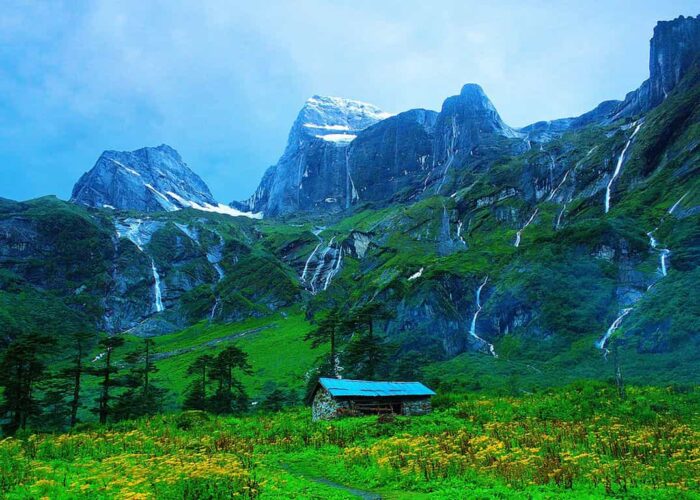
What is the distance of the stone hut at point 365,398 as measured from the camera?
36.2 metres

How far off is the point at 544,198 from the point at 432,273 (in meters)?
62.3

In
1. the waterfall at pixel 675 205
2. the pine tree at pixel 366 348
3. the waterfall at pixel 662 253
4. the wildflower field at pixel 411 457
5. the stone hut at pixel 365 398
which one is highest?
the waterfall at pixel 675 205

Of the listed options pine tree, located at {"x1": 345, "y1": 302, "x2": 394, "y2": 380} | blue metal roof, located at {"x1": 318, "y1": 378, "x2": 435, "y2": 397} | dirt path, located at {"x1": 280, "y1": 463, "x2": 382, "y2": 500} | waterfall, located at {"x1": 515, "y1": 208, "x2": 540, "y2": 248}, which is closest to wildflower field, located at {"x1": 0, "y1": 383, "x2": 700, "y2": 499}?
dirt path, located at {"x1": 280, "y1": 463, "x2": 382, "y2": 500}

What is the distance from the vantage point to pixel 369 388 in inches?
1511

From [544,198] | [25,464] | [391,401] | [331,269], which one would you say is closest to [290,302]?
[331,269]

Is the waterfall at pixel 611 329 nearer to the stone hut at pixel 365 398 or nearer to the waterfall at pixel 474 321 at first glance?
the waterfall at pixel 474 321

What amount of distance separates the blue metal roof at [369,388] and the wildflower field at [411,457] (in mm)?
4003

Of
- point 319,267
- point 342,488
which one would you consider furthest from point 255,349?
point 342,488

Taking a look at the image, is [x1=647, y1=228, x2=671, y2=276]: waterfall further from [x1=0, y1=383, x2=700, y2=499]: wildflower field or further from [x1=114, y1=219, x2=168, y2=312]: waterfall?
[x1=114, y1=219, x2=168, y2=312]: waterfall

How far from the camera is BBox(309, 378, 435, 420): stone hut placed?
36188 mm

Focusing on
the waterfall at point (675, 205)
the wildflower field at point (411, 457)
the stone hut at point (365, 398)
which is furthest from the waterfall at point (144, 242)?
the waterfall at point (675, 205)

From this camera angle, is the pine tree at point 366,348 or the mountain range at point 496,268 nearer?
the pine tree at point 366,348

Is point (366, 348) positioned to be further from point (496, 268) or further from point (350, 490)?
point (496, 268)

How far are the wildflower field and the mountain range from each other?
2303 centimetres
